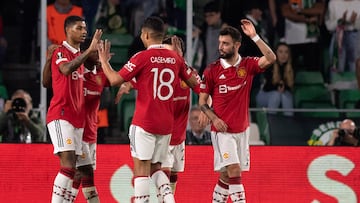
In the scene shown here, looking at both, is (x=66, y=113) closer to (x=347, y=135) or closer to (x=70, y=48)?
(x=70, y=48)

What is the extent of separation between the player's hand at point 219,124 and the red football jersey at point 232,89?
0.12m

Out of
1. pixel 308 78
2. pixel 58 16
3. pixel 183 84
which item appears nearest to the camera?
pixel 183 84

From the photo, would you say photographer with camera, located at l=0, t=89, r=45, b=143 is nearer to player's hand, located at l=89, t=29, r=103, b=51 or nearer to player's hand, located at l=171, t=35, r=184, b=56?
player's hand, located at l=171, t=35, r=184, b=56

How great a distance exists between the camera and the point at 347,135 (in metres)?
17.8

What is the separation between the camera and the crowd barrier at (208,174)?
16078mm

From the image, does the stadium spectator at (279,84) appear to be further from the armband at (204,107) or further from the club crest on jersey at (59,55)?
the club crest on jersey at (59,55)

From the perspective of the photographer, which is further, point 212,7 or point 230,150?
point 212,7

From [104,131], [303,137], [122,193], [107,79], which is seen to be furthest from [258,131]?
[107,79]

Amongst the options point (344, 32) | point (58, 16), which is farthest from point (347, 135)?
point (58, 16)

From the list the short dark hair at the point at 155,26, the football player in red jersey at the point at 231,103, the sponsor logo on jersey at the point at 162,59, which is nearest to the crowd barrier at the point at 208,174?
the football player in red jersey at the point at 231,103

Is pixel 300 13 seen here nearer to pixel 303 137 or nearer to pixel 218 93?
pixel 303 137

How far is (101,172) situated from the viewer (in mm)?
16203

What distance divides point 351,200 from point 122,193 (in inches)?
107

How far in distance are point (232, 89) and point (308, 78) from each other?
5.97m
